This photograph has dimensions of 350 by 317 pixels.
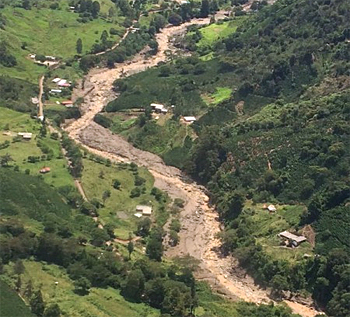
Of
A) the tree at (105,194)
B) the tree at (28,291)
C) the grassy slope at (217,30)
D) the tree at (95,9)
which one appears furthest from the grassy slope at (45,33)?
the tree at (28,291)

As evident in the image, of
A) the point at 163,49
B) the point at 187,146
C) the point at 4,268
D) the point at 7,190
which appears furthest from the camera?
the point at 163,49

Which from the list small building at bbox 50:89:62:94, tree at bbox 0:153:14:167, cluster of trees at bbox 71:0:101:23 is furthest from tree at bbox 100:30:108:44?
tree at bbox 0:153:14:167

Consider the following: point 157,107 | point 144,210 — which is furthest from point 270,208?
point 157,107

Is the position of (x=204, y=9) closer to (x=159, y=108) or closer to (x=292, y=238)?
(x=159, y=108)

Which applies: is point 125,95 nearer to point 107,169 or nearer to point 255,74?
point 255,74

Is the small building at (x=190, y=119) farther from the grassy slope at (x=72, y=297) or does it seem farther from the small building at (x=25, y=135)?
the grassy slope at (x=72, y=297)

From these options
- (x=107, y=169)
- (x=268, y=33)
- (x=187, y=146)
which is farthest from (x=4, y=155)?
(x=268, y=33)
